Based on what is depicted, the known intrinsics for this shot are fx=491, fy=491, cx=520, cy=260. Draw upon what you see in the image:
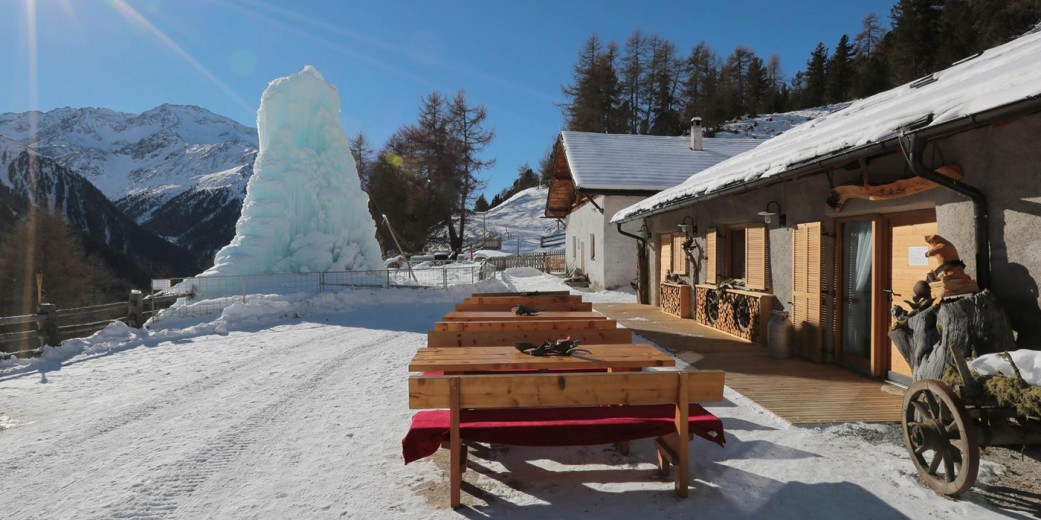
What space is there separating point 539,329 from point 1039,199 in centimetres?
396

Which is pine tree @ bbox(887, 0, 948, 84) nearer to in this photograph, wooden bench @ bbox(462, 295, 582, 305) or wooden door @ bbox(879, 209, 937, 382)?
wooden door @ bbox(879, 209, 937, 382)

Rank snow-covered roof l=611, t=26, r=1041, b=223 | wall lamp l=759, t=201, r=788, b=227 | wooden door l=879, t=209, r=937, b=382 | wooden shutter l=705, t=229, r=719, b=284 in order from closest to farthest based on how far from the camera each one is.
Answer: snow-covered roof l=611, t=26, r=1041, b=223
wooden door l=879, t=209, r=937, b=382
wall lamp l=759, t=201, r=788, b=227
wooden shutter l=705, t=229, r=719, b=284

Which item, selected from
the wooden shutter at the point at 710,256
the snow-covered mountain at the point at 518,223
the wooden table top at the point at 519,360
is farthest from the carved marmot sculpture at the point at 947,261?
the snow-covered mountain at the point at 518,223

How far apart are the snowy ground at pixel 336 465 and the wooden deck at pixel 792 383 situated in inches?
10.7

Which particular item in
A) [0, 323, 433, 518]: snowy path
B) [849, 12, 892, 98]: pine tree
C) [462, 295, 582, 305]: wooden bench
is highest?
[849, 12, 892, 98]: pine tree

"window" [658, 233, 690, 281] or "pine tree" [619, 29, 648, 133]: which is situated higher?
"pine tree" [619, 29, 648, 133]

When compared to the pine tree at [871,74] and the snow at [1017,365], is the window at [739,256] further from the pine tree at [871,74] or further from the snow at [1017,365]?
the pine tree at [871,74]

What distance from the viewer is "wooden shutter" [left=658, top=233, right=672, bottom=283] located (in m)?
11.8

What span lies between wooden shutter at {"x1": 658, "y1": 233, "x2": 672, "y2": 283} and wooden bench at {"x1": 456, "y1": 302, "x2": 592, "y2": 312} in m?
5.62

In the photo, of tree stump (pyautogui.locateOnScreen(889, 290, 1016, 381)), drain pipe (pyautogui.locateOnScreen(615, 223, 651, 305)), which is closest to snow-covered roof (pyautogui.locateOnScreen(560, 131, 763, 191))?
drain pipe (pyautogui.locateOnScreen(615, 223, 651, 305))

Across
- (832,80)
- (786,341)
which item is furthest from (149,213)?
(786,341)

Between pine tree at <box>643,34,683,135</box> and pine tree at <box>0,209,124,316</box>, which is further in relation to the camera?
pine tree at <box>643,34,683,135</box>

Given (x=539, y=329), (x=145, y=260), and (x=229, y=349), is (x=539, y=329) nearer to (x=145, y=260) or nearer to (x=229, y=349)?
(x=229, y=349)

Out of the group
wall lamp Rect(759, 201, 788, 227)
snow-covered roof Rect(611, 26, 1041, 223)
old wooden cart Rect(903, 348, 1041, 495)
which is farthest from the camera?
wall lamp Rect(759, 201, 788, 227)
